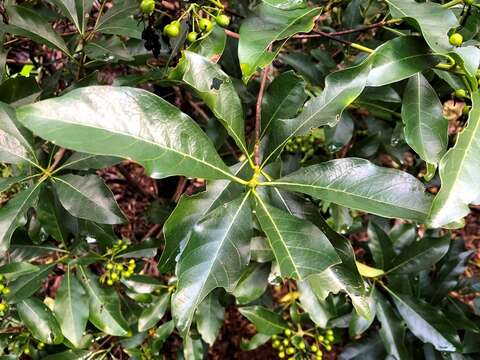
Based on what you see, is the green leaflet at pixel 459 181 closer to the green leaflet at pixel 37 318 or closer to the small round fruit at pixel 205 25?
the small round fruit at pixel 205 25

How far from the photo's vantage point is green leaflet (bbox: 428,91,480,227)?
739 mm

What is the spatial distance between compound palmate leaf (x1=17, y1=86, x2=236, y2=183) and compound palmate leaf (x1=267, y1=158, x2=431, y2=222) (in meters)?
0.19

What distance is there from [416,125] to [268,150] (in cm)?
38

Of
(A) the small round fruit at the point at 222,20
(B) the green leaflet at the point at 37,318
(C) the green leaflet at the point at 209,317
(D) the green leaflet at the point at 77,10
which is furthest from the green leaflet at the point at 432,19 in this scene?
(B) the green leaflet at the point at 37,318

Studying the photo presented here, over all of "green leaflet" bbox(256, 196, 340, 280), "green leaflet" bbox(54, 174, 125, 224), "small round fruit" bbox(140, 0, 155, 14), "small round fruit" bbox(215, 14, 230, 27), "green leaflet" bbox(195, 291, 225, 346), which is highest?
"small round fruit" bbox(140, 0, 155, 14)

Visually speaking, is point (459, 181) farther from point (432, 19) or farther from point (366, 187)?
point (432, 19)

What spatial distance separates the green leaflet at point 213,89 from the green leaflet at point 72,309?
791mm

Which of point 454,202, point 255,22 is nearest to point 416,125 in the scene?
point 454,202

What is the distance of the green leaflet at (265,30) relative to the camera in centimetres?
88

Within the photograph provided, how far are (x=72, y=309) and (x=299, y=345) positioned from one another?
0.83 metres

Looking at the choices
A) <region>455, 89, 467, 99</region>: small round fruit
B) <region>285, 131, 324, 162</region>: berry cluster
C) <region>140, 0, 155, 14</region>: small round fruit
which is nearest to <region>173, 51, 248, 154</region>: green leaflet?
<region>140, 0, 155, 14</region>: small round fruit

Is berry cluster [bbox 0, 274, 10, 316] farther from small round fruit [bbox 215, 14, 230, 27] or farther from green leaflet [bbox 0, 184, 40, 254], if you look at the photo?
small round fruit [bbox 215, 14, 230, 27]

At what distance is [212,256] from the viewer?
2.84ft

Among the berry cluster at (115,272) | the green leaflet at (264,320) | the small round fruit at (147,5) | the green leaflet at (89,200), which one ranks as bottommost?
A: the green leaflet at (264,320)
